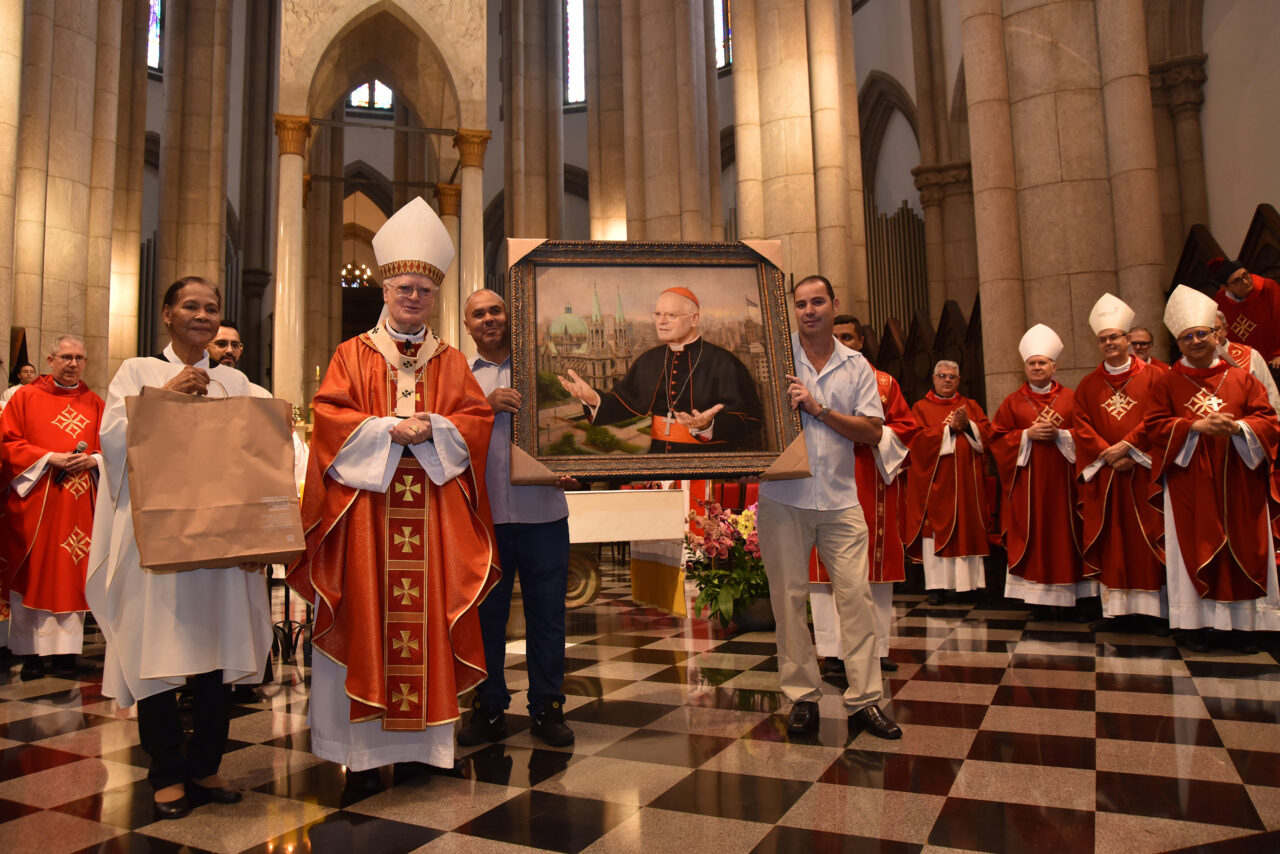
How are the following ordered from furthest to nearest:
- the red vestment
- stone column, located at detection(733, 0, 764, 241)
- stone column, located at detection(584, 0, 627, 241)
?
stone column, located at detection(584, 0, 627, 241) < stone column, located at detection(733, 0, 764, 241) < the red vestment

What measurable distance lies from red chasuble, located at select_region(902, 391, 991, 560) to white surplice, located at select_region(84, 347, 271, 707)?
534 cm

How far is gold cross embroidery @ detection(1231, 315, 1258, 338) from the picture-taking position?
6.85 m

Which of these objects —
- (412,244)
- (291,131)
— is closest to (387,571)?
(412,244)

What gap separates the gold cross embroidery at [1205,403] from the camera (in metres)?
5.35

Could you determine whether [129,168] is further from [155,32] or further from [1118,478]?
[1118,478]

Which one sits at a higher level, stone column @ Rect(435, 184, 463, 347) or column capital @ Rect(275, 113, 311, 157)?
column capital @ Rect(275, 113, 311, 157)

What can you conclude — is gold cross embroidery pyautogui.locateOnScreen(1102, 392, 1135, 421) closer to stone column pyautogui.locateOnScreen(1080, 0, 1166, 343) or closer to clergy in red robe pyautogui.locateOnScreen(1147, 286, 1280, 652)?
clergy in red robe pyautogui.locateOnScreen(1147, 286, 1280, 652)

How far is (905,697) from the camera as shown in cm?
425

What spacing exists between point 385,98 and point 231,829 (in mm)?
30432

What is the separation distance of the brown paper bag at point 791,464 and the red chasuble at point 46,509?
4216mm

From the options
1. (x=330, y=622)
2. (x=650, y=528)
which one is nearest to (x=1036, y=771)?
(x=330, y=622)

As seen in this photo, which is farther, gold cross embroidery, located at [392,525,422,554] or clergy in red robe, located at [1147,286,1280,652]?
clergy in red robe, located at [1147,286,1280,652]

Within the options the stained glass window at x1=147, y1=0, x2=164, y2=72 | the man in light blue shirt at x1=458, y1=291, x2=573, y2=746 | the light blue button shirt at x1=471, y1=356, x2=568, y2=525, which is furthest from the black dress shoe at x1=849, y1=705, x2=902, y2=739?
the stained glass window at x1=147, y1=0, x2=164, y2=72

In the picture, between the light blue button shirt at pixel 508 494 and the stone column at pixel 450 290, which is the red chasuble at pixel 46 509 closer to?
the light blue button shirt at pixel 508 494
